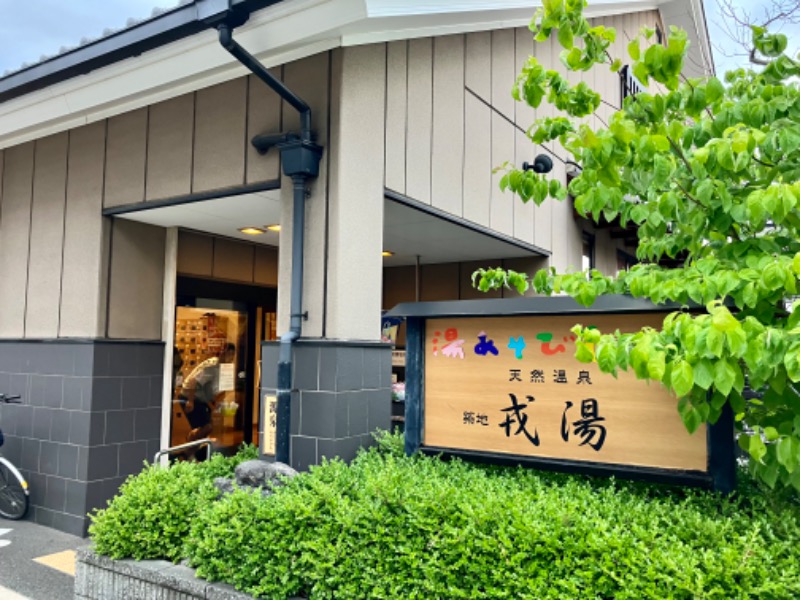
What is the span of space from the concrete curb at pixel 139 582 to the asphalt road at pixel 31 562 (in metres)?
0.68

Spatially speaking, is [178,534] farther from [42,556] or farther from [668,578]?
[668,578]

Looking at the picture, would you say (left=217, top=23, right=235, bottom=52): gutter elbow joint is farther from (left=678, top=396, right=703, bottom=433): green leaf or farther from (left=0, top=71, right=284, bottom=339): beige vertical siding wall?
(left=678, top=396, right=703, bottom=433): green leaf

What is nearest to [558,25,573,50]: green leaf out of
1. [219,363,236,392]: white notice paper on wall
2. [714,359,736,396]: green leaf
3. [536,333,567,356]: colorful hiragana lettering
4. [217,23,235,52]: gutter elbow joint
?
[536,333,567,356]: colorful hiragana lettering

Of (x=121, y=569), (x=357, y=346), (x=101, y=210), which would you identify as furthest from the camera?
(x=101, y=210)

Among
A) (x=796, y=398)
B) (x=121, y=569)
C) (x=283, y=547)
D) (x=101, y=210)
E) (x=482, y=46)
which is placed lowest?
(x=121, y=569)

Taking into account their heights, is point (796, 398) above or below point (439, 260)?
below

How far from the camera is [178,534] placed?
12.9ft

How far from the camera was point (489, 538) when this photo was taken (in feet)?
9.81

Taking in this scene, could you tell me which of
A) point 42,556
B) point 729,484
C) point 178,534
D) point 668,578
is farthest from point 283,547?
point 42,556

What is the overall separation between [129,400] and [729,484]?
5.35m

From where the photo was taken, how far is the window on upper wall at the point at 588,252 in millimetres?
10391

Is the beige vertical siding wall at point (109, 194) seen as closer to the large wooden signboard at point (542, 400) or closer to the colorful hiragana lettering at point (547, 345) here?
the large wooden signboard at point (542, 400)

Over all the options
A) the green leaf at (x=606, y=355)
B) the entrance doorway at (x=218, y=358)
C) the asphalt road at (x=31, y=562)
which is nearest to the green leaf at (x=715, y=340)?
the green leaf at (x=606, y=355)

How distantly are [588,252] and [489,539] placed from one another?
8311mm
